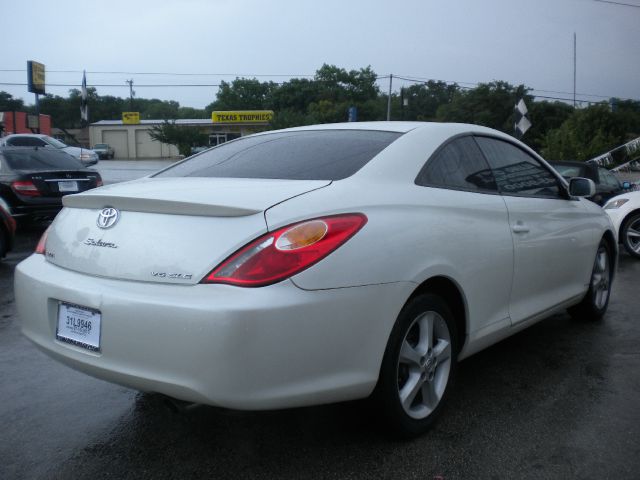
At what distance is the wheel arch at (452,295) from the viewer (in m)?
2.89

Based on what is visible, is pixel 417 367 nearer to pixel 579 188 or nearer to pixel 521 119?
pixel 579 188

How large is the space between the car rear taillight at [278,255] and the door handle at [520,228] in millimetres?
1526

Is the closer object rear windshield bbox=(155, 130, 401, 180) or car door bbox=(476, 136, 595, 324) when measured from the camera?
rear windshield bbox=(155, 130, 401, 180)

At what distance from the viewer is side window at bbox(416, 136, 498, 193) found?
10.4 feet

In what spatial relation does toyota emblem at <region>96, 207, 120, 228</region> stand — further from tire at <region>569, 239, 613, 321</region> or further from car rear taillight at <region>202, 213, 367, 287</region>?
tire at <region>569, 239, 613, 321</region>

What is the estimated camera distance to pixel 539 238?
3.83 metres

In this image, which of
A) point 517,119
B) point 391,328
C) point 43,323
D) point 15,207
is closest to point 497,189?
point 391,328

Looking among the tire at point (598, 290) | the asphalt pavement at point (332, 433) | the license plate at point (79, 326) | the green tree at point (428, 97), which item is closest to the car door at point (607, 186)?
the tire at point (598, 290)

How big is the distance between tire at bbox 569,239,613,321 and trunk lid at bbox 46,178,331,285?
3072 mm

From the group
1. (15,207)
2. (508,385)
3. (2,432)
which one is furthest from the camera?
(15,207)

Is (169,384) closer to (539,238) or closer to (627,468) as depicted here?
(627,468)

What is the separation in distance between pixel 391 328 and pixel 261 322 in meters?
0.65

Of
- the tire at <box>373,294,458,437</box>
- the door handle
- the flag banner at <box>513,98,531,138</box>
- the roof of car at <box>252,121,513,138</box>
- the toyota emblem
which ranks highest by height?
the flag banner at <box>513,98,531,138</box>

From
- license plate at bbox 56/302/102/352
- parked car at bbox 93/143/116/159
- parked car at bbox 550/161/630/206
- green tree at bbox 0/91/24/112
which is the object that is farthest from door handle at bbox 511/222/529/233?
green tree at bbox 0/91/24/112
